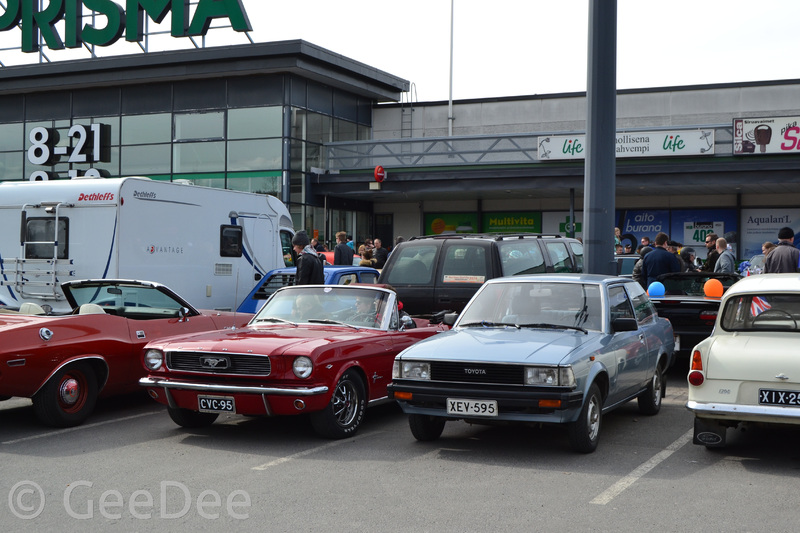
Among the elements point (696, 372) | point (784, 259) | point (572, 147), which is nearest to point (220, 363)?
point (696, 372)

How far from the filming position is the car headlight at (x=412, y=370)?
7336 millimetres

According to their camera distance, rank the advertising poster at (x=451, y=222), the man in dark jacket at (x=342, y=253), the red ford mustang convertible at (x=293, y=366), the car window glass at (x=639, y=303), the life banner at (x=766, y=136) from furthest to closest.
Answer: the advertising poster at (x=451, y=222) < the life banner at (x=766, y=136) < the man in dark jacket at (x=342, y=253) < the car window glass at (x=639, y=303) < the red ford mustang convertible at (x=293, y=366)

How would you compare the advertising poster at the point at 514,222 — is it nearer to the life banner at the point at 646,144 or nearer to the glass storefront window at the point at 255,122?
the life banner at the point at 646,144

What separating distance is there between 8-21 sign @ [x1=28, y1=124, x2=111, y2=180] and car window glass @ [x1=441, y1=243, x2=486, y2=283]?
2024 centimetres

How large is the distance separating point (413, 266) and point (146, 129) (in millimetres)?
20712

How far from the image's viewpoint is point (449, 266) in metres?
11.7

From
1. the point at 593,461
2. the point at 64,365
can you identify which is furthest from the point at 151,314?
the point at 593,461

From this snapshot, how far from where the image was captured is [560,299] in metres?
8.31

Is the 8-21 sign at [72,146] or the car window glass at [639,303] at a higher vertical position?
the 8-21 sign at [72,146]

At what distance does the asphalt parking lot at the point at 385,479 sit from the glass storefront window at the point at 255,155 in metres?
20.0

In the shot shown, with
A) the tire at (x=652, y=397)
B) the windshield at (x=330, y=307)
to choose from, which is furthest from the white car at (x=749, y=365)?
the windshield at (x=330, y=307)

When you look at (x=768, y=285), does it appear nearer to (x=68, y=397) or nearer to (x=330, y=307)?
(x=330, y=307)

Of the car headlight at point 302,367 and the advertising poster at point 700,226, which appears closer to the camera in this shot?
the car headlight at point 302,367

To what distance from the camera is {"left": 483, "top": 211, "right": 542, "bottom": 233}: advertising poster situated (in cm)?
3266
